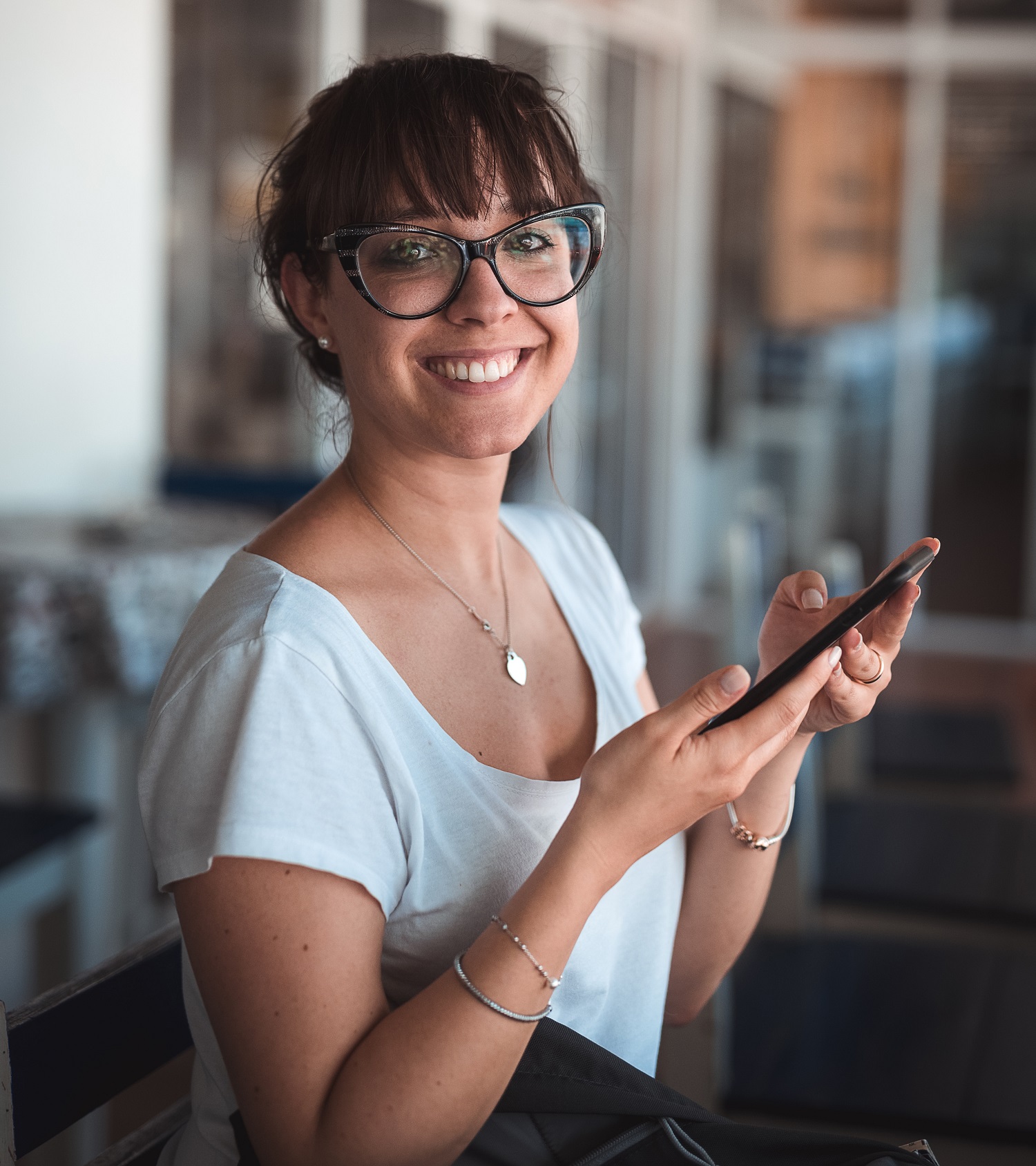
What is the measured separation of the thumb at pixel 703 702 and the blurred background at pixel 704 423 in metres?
0.56

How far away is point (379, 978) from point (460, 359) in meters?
0.44

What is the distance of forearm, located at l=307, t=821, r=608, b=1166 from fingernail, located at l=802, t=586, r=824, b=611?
311mm

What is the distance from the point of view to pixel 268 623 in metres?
0.82

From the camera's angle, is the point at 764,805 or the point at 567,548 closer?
the point at 764,805

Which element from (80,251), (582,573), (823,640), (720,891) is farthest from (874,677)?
(80,251)

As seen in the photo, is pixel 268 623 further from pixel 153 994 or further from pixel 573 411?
pixel 573 411

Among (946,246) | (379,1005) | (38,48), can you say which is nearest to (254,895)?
(379,1005)

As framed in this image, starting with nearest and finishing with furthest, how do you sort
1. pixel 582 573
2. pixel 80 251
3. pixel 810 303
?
pixel 582 573
pixel 80 251
pixel 810 303

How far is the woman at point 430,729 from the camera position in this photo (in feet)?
2.45

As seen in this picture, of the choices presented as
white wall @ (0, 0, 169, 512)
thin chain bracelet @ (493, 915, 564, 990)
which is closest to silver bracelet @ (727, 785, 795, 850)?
thin chain bracelet @ (493, 915, 564, 990)

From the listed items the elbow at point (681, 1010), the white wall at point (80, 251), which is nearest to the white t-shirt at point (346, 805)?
the elbow at point (681, 1010)

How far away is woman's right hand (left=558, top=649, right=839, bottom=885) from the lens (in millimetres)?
773

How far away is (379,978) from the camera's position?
0.78m

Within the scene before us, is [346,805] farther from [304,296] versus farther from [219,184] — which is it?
[219,184]
